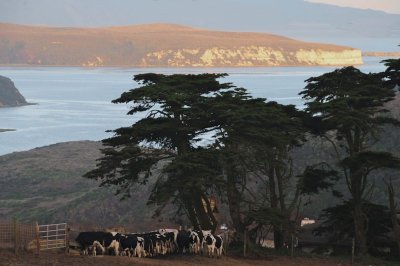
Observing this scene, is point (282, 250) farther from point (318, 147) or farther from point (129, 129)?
point (318, 147)

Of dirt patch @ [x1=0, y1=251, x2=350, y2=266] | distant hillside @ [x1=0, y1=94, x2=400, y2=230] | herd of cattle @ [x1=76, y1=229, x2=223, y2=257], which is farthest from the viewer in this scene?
distant hillside @ [x1=0, y1=94, x2=400, y2=230]

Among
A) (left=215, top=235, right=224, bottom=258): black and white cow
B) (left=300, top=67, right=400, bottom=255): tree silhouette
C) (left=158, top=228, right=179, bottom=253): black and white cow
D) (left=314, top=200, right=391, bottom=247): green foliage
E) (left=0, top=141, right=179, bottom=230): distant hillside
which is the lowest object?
(left=0, top=141, right=179, bottom=230): distant hillside

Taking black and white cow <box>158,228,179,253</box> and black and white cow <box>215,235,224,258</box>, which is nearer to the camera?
black and white cow <box>158,228,179,253</box>

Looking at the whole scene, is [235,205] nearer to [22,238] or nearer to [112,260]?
[112,260]

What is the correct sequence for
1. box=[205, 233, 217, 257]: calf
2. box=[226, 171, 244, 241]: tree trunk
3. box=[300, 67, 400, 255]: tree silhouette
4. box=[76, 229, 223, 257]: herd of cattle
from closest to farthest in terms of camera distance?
box=[76, 229, 223, 257]: herd of cattle < box=[205, 233, 217, 257]: calf < box=[226, 171, 244, 241]: tree trunk < box=[300, 67, 400, 255]: tree silhouette

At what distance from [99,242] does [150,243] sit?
2.98 meters

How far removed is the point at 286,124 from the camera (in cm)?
4059

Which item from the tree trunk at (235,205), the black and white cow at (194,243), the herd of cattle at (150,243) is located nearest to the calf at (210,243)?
the herd of cattle at (150,243)

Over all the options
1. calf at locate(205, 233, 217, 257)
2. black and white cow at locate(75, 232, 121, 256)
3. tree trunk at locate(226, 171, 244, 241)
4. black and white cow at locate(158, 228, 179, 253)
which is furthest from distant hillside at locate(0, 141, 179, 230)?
black and white cow at locate(75, 232, 121, 256)

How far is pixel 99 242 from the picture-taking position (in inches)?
1248

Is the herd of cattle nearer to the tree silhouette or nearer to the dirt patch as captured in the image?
the dirt patch

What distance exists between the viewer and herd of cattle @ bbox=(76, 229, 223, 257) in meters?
31.6

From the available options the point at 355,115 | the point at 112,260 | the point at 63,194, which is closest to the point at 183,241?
the point at 112,260

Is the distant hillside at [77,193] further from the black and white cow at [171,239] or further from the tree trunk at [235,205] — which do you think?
the black and white cow at [171,239]
